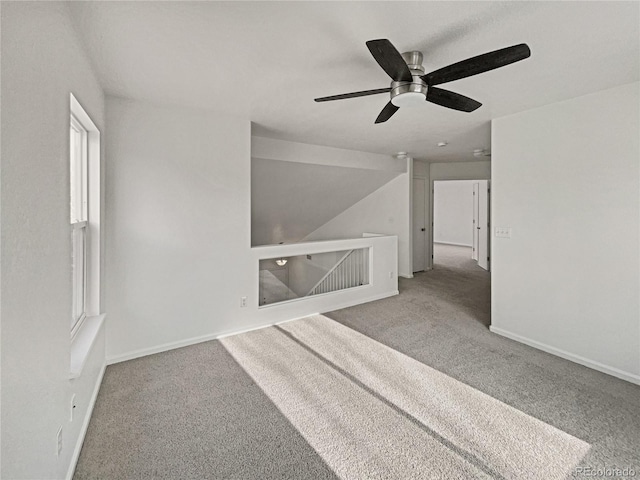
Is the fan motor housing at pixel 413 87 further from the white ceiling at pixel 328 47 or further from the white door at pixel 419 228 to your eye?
the white door at pixel 419 228

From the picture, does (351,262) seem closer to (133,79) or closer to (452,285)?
(452,285)

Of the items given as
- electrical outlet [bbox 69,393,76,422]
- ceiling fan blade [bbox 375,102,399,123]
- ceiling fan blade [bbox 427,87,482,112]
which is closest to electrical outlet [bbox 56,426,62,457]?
electrical outlet [bbox 69,393,76,422]

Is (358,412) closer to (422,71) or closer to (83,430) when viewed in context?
(83,430)

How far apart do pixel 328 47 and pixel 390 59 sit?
45cm

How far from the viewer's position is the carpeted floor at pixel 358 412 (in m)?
1.67

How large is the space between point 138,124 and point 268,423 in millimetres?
2723

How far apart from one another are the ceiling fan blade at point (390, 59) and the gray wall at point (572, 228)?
6.26 ft

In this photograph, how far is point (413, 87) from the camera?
6.56 ft

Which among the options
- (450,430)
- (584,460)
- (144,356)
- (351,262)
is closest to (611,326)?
(584,460)

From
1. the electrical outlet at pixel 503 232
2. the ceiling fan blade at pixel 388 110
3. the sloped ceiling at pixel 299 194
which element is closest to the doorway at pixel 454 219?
the sloped ceiling at pixel 299 194

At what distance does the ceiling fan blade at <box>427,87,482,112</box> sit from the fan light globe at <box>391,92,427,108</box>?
9 centimetres

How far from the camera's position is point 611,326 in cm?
262

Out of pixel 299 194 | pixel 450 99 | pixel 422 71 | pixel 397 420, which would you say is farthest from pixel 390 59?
pixel 299 194

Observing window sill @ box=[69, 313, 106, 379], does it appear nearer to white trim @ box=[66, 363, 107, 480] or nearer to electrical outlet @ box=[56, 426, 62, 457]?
electrical outlet @ box=[56, 426, 62, 457]
